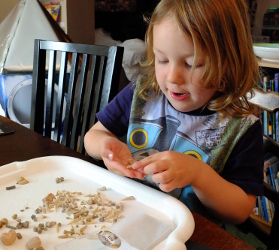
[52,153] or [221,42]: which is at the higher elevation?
[221,42]

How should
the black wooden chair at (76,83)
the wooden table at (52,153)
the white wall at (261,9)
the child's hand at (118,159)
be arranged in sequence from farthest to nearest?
the white wall at (261,9) → the black wooden chair at (76,83) → the child's hand at (118,159) → the wooden table at (52,153)

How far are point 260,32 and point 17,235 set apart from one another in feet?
6.10

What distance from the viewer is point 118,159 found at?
2.00ft

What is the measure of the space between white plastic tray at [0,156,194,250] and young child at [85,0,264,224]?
3 centimetres

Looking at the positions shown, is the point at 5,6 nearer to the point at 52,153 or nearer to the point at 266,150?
the point at 52,153

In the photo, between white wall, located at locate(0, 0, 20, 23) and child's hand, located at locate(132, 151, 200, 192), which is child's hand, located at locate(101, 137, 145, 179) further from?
white wall, located at locate(0, 0, 20, 23)

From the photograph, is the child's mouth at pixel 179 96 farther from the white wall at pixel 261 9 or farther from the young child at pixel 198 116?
the white wall at pixel 261 9

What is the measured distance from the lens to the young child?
0.60 m

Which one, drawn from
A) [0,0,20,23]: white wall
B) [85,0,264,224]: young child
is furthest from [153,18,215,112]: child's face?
[0,0,20,23]: white wall

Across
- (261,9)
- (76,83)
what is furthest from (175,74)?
(261,9)

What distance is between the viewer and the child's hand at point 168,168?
0.53 meters

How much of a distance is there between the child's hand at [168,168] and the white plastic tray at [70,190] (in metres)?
0.03

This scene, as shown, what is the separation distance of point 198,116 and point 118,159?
24cm

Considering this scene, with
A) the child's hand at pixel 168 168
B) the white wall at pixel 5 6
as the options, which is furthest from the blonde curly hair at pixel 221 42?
the white wall at pixel 5 6
